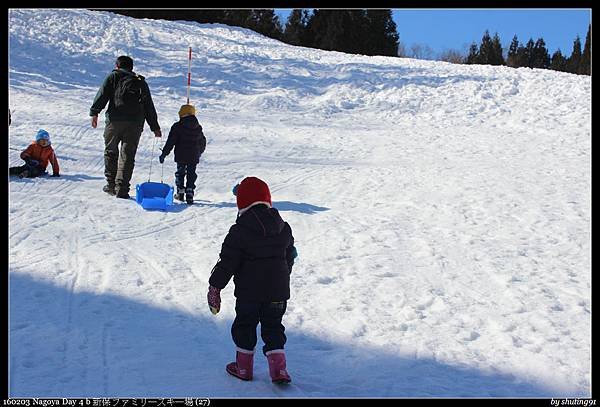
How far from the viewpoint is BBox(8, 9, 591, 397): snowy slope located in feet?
14.2

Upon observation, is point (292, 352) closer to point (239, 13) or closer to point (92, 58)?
point (92, 58)

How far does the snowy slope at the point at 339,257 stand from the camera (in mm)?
4320

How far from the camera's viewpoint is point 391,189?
392 inches

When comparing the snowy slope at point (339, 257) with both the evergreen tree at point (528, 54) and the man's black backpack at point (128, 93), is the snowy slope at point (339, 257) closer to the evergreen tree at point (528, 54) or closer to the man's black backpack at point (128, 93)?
the man's black backpack at point (128, 93)

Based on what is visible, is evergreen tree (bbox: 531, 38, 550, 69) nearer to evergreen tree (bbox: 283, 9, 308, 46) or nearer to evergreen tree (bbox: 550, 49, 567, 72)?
evergreen tree (bbox: 550, 49, 567, 72)

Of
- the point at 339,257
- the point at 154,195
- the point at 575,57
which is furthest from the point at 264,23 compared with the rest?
the point at 339,257

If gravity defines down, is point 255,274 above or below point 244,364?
above

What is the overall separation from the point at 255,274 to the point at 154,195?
4.97 meters

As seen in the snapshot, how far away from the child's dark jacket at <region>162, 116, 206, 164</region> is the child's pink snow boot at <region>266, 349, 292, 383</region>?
5125 millimetres

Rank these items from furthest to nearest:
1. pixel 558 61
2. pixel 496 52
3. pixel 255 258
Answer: pixel 558 61, pixel 496 52, pixel 255 258

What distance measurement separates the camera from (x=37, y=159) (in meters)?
9.79

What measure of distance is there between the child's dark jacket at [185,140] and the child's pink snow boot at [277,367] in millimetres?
5125

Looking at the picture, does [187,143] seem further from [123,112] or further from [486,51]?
[486,51]

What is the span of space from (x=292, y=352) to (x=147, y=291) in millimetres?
1632
